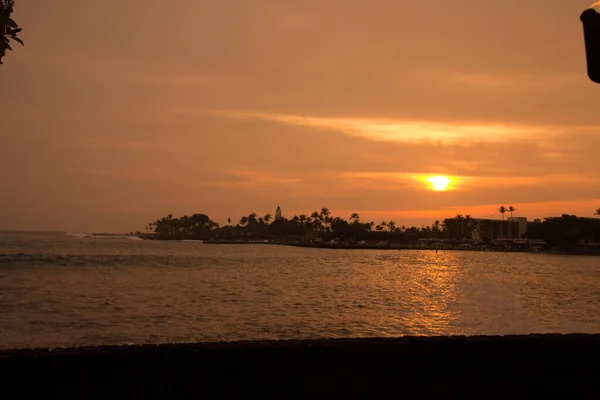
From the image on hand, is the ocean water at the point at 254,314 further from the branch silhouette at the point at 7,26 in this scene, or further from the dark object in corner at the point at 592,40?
the dark object in corner at the point at 592,40

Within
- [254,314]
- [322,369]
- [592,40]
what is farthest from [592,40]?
[254,314]

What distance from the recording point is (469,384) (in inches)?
199

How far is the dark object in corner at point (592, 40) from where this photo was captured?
316 centimetres

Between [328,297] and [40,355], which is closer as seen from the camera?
[40,355]

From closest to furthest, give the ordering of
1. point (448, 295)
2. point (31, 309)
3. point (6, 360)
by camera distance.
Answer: point (6, 360), point (31, 309), point (448, 295)

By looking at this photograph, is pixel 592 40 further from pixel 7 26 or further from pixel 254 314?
pixel 254 314

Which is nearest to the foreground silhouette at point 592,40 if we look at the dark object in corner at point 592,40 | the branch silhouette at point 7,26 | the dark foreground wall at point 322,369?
the dark object in corner at point 592,40

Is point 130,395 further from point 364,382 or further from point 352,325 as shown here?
point 352,325

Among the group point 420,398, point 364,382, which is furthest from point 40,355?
point 420,398

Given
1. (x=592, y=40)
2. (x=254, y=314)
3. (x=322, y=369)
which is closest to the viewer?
(x=592, y=40)

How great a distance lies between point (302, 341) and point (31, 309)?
2619cm

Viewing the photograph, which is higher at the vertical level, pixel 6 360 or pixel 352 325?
pixel 6 360

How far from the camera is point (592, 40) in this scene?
319 cm

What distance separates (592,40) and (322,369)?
3.27 meters
